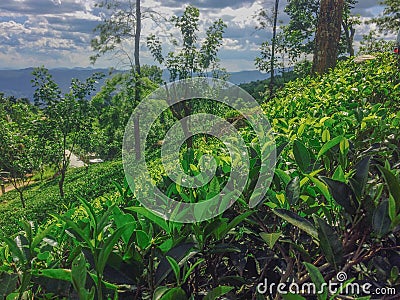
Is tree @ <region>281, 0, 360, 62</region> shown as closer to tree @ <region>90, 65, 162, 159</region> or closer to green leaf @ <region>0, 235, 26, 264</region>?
tree @ <region>90, 65, 162, 159</region>

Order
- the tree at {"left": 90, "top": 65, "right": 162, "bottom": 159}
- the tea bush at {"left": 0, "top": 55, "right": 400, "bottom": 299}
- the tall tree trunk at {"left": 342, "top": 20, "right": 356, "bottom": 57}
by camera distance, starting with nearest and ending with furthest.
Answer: the tea bush at {"left": 0, "top": 55, "right": 400, "bottom": 299} → the tree at {"left": 90, "top": 65, "right": 162, "bottom": 159} → the tall tree trunk at {"left": 342, "top": 20, "right": 356, "bottom": 57}

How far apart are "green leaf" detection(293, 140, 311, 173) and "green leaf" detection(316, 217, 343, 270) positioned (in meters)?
0.27

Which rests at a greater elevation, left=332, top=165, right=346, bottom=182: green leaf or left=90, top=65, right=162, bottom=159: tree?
left=332, top=165, right=346, bottom=182: green leaf

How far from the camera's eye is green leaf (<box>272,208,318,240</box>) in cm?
75

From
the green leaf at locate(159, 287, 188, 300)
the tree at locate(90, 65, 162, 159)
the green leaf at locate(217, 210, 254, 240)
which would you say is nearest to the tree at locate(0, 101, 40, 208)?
the tree at locate(90, 65, 162, 159)

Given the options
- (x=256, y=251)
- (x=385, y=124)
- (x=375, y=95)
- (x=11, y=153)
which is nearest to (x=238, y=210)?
(x=256, y=251)

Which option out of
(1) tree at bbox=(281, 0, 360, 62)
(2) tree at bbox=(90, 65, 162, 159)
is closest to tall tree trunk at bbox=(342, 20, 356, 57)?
(1) tree at bbox=(281, 0, 360, 62)

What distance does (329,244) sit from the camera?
28.4 inches

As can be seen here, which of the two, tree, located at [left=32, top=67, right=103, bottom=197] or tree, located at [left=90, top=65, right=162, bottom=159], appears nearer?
tree, located at [left=32, top=67, right=103, bottom=197]

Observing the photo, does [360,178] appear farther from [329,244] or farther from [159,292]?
[159,292]

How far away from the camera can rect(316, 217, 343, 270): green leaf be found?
0.72 m

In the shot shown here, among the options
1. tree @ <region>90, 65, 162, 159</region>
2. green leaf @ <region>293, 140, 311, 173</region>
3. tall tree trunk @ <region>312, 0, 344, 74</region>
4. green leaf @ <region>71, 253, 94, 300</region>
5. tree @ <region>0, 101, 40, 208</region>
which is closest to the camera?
green leaf @ <region>71, 253, 94, 300</region>

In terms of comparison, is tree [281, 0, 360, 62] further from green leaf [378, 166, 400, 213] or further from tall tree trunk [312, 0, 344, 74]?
green leaf [378, 166, 400, 213]

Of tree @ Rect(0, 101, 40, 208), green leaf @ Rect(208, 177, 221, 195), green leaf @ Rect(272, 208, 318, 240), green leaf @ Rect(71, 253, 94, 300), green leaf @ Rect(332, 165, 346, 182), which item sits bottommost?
tree @ Rect(0, 101, 40, 208)
